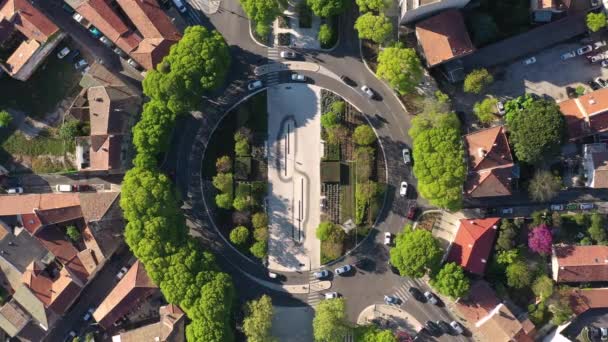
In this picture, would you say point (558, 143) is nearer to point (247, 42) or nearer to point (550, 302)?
point (550, 302)

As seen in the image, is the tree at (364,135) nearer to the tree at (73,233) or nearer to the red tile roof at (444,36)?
the red tile roof at (444,36)

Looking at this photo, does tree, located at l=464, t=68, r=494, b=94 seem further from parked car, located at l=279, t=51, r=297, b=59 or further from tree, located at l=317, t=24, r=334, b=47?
parked car, located at l=279, t=51, r=297, b=59

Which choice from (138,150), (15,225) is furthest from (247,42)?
(15,225)

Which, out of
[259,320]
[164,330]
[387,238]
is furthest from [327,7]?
[164,330]

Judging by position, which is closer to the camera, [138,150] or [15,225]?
[138,150]

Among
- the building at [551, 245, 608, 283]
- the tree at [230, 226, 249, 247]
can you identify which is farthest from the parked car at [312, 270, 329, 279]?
the building at [551, 245, 608, 283]

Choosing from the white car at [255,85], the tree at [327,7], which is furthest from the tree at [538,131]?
the white car at [255,85]

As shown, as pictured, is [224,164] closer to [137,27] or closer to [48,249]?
[137,27]
